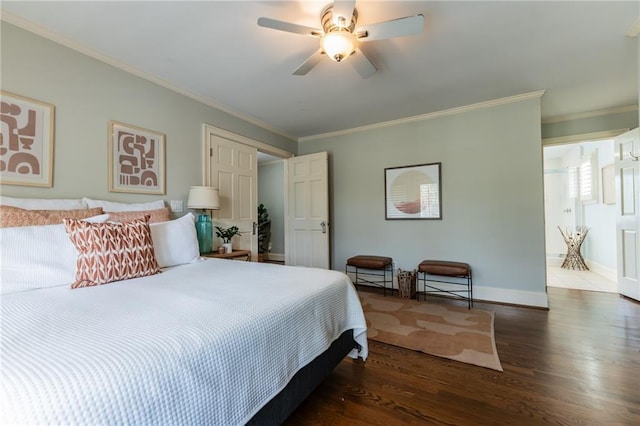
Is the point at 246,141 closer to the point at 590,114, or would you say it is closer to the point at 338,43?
the point at 338,43

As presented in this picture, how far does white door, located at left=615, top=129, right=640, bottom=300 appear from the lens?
3.10 meters

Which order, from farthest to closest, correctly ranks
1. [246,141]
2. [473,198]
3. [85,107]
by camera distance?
[246,141]
[473,198]
[85,107]

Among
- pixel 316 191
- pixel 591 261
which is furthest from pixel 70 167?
pixel 591 261

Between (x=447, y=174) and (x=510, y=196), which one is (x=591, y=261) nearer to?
(x=510, y=196)

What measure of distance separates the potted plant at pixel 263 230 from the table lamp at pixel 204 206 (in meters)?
3.48

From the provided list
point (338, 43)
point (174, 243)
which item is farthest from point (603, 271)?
point (174, 243)

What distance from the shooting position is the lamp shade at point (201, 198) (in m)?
2.79

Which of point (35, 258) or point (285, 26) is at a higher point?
point (285, 26)

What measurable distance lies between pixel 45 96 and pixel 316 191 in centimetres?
312

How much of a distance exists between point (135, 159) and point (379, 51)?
2.43m

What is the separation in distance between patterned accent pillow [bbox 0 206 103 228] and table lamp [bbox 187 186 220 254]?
3.30ft

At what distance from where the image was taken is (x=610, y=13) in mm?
1872

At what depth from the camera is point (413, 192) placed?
12.6 feet

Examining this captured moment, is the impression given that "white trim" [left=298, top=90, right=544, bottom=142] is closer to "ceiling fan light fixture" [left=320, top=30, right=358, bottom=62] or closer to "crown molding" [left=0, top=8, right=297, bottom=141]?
→ "crown molding" [left=0, top=8, right=297, bottom=141]
